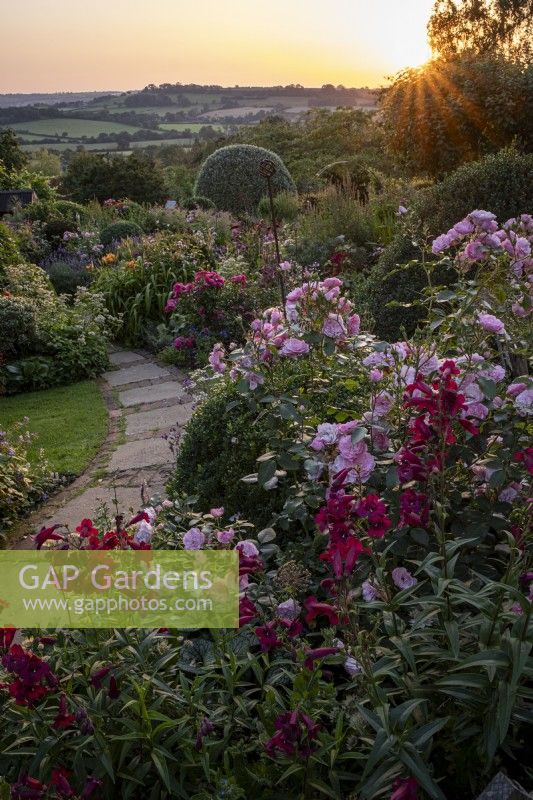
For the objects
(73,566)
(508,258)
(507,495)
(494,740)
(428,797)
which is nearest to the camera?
Answer: (494,740)

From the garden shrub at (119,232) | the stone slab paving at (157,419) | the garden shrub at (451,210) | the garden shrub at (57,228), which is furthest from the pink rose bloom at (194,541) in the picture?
the garden shrub at (57,228)

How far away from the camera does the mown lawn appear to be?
193 inches

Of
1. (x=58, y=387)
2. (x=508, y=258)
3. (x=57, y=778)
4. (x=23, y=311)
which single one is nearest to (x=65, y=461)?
(x=58, y=387)

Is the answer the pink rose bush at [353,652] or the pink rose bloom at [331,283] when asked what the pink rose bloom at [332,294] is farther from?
the pink rose bush at [353,652]

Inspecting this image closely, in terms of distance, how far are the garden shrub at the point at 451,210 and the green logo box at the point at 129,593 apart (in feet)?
12.8

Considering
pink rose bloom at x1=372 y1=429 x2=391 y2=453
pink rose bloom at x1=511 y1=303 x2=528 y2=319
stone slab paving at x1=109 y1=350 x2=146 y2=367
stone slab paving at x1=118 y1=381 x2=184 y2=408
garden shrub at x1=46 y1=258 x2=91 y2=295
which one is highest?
pink rose bloom at x1=511 y1=303 x2=528 y2=319

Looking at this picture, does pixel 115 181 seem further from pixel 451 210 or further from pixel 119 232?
pixel 451 210

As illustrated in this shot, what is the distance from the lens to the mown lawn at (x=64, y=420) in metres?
4.91

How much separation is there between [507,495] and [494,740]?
0.85 metres

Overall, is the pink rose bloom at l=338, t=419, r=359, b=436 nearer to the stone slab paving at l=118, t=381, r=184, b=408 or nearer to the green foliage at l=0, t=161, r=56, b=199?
the stone slab paving at l=118, t=381, r=184, b=408

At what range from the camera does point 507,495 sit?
208cm

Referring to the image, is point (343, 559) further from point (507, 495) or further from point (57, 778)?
point (507, 495)

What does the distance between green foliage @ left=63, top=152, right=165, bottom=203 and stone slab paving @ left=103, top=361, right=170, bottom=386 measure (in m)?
13.2

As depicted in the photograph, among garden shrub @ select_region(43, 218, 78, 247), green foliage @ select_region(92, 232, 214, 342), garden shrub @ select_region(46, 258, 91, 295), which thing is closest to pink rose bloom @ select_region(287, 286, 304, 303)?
green foliage @ select_region(92, 232, 214, 342)
